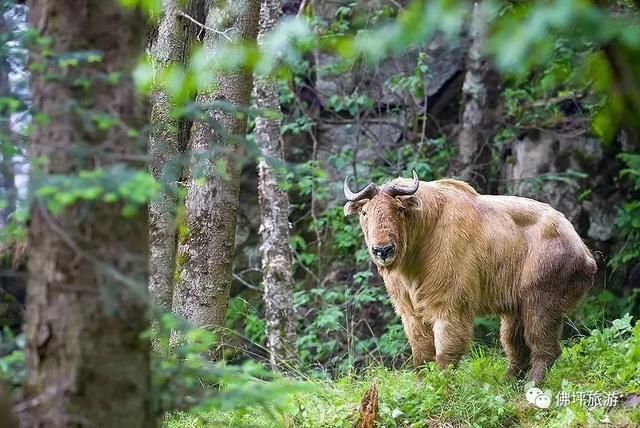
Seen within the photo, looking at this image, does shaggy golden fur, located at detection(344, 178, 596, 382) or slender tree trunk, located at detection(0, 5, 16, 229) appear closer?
slender tree trunk, located at detection(0, 5, 16, 229)

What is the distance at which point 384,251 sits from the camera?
23.9ft

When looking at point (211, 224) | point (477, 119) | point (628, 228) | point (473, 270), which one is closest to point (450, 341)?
point (473, 270)

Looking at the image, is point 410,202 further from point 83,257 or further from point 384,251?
point 83,257

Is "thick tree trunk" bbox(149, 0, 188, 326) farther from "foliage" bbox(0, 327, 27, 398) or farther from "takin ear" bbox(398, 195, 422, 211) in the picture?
"foliage" bbox(0, 327, 27, 398)

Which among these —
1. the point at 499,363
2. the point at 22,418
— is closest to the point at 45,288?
the point at 22,418

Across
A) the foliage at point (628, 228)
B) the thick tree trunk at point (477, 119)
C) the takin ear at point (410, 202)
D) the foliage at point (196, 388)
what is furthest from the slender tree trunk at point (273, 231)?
the foliage at point (196, 388)

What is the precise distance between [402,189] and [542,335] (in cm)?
175

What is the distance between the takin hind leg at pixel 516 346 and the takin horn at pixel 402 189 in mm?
1502

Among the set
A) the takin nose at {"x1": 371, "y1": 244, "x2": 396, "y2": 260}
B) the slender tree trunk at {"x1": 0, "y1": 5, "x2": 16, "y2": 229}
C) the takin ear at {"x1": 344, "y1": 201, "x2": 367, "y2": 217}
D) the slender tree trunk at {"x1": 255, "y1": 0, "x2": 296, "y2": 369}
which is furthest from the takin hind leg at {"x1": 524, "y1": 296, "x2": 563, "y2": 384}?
the slender tree trunk at {"x1": 0, "y1": 5, "x2": 16, "y2": 229}

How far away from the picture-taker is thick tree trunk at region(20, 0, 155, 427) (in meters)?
3.13

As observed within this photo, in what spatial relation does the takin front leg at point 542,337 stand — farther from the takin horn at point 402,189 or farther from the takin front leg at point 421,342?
the takin horn at point 402,189

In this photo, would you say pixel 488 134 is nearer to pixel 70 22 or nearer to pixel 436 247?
pixel 436 247

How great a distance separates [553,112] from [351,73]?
10.4 feet

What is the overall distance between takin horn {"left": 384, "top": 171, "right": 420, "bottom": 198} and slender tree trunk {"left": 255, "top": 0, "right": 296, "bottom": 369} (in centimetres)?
230
